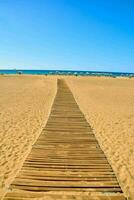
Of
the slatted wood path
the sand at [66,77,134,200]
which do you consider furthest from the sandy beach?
the slatted wood path

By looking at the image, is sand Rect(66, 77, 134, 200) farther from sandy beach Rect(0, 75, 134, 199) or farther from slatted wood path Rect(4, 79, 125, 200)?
slatted wood path Rect(4, 79, 125, 200)

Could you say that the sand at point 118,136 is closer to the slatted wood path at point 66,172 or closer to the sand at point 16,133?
the slatted wood path at point 66,172

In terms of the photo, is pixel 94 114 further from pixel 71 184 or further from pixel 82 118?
pixel 71 184

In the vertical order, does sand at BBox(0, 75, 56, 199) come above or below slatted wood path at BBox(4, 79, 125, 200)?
below

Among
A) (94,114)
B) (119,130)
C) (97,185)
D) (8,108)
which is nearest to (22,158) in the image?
(97,185)

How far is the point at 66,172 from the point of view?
22.8ft

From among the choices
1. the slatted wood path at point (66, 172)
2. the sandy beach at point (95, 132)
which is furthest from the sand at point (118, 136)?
the slatted wood path at point (66, 172)

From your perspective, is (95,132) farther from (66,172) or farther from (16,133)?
(66,172)

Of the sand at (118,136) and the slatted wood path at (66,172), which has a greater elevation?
the slatted wood path at (66,172)

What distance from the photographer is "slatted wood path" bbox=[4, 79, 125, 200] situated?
5.91 meters

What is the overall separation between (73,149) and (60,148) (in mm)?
414

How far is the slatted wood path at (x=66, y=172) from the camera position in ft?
19.4

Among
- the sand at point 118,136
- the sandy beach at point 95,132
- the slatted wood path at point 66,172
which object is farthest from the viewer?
the sandy beach at point 95,132

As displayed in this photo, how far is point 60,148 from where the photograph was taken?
874 cm
